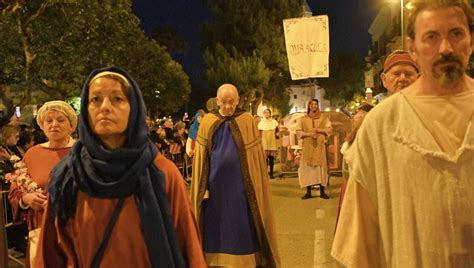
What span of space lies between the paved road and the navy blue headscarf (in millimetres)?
4038

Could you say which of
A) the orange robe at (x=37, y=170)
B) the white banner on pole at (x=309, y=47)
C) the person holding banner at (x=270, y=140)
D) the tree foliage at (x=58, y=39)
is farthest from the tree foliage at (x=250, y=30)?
the orange robe at (x=37, y=170)

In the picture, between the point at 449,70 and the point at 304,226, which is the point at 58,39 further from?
the point at 449,70

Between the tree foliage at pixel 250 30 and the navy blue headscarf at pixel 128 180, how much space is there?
26.4 meters

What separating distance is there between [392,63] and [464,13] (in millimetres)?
2248

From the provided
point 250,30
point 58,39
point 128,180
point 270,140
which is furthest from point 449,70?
point 250,30

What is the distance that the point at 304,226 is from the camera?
8484 mm

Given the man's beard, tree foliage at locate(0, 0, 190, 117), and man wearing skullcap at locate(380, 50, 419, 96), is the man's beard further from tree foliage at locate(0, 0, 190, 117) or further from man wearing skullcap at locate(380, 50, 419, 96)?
tree foliage at locate(0, 0, 190, 117)

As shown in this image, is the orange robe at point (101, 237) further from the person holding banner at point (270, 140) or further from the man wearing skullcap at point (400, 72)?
the person holding banner at point (270, 140)

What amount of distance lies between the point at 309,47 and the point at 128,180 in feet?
27.8

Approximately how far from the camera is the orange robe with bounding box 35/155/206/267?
2.58 m

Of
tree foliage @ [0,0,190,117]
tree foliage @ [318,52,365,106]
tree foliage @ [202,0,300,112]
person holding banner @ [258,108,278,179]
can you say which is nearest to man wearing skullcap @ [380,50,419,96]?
person holding banner @ [258,108,278,179]

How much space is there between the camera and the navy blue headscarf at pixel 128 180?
2580 millimetres

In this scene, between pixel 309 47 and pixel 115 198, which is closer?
pixel 115 198

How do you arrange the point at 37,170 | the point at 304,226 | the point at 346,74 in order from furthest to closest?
1. the point at 346,74
2. the point at 304,226
3. the point at 37,170
